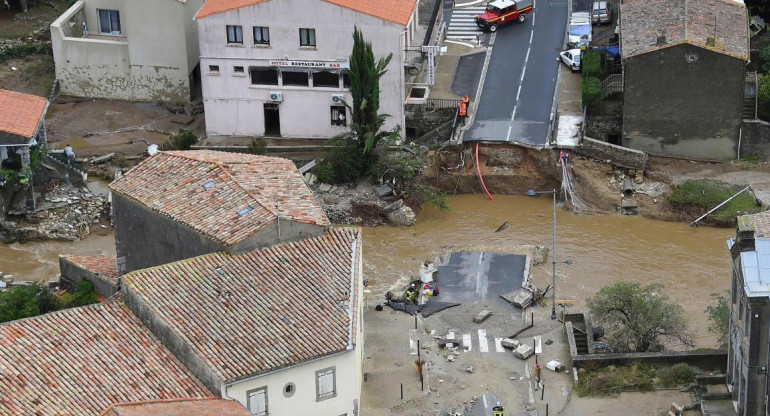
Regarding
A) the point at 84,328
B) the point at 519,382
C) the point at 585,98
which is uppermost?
the point at 585,98

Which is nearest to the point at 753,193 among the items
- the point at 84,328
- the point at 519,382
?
the point at 519,382

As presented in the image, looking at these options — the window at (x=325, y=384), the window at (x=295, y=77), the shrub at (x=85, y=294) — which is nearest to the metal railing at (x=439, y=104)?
the window at (x=295, y=77)

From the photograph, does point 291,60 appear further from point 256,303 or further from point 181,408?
point 181,408

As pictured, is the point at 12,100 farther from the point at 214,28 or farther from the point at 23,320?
the point at 23,320

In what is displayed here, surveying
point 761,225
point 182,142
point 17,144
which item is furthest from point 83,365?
point 182,142

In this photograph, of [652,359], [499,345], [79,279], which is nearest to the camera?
[652,359]

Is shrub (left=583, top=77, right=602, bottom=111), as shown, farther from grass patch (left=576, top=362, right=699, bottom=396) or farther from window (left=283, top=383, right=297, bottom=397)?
window (left=283, top=383, right=297, bottom=397)
